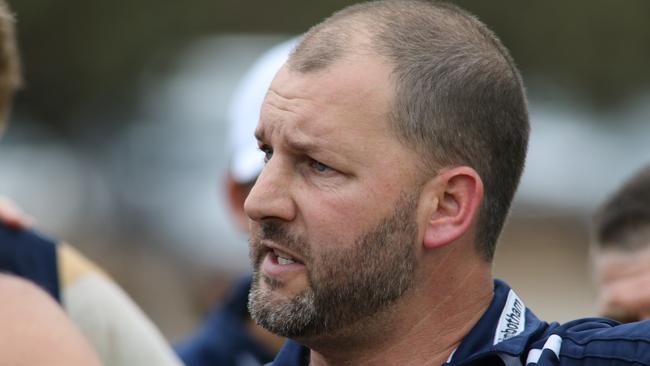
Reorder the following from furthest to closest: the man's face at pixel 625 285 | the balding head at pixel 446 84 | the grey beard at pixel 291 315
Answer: the man's face at pixel 625 285 → the balding head at pixel 446 84 → the grey beard at pixel 291 315

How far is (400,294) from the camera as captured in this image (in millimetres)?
3215

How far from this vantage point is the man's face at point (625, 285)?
4.43 m

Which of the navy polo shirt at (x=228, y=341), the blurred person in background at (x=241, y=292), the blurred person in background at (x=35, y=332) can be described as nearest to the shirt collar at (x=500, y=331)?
the blurred person in background at (x=35, y=332)

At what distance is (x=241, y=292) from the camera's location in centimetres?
593

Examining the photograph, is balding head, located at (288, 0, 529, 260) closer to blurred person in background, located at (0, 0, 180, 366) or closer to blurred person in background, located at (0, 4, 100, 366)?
blurred person in background, located at (0, 4, 100, 366)

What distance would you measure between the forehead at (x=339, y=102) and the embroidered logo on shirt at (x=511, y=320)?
1.62ft

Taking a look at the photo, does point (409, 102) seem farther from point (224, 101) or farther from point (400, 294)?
point (224, 101)

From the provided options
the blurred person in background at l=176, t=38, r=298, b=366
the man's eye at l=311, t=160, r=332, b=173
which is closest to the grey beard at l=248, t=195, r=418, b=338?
the man's eye at l=311, t=160, r=332, b=173

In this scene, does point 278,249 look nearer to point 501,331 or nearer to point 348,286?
point 348,286

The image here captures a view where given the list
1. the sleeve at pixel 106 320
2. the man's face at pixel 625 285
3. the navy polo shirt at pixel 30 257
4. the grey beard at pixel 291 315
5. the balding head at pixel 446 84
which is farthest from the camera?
the man's face at pixel 625 285

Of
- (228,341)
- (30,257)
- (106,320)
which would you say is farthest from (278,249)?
(228,341)

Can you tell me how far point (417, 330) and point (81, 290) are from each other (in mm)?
1270

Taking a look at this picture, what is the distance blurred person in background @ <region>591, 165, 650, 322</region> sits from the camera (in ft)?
14.6

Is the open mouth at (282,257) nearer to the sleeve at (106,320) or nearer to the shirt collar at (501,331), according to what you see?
the shirt collar at (501,331)
